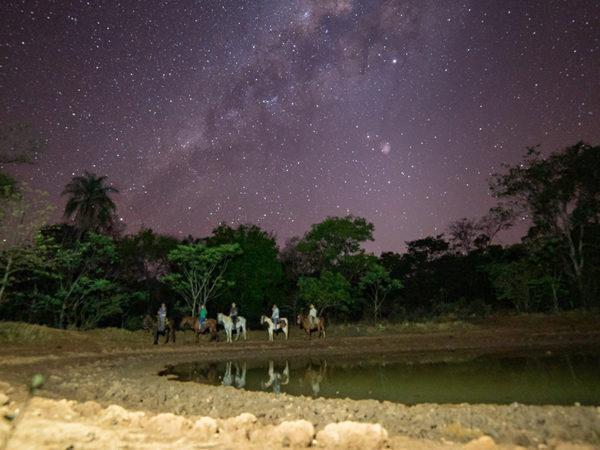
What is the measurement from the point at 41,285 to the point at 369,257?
26032 millimetres

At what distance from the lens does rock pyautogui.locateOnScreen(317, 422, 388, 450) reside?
450 centimetres

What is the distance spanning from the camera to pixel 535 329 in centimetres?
2611

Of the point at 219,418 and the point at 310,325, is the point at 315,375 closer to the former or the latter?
the point at 219,418

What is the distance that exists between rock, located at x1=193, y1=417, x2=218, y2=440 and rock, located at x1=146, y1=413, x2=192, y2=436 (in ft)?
0.58

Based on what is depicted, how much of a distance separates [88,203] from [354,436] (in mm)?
37004

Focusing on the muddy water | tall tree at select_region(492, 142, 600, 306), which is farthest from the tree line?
the muddy water

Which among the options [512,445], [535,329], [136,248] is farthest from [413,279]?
[512,445]

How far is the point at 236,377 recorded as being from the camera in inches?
541

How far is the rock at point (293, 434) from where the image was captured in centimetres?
464

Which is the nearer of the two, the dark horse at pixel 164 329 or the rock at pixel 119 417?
the rock at pixel 119 417

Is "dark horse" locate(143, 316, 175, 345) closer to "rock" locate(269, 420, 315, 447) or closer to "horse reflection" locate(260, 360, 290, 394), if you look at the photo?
"horse reflection" locate(260, 360, 290, 394)

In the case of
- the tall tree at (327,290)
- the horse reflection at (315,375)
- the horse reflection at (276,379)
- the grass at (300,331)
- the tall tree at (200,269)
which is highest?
the tall tree at (200,269)

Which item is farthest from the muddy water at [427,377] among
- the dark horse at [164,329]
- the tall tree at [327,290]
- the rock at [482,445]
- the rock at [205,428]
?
the tall tree at [327,290]

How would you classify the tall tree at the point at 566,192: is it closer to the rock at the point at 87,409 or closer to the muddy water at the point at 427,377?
the muddy water at the point at 427,377
